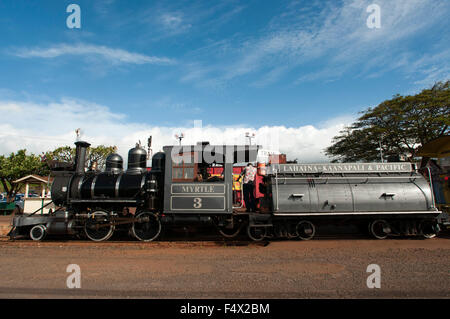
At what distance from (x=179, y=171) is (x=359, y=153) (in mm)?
19325

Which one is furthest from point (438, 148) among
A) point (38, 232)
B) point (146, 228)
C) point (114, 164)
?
point (38, 232)

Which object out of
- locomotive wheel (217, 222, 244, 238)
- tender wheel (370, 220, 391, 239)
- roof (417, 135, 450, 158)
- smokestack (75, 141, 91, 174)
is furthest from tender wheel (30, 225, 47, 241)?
roof (417, 135, 450, 158)

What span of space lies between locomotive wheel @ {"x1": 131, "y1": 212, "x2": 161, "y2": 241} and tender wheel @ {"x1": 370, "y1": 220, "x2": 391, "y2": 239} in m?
6.75

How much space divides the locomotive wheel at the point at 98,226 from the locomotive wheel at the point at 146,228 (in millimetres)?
792

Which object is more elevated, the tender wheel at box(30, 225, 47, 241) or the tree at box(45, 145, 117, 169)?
the tree at box(45, 145, 117, 169)

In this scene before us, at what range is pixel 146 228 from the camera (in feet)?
25.7

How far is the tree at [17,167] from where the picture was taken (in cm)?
2520

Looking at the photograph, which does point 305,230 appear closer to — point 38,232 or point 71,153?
point 38,232

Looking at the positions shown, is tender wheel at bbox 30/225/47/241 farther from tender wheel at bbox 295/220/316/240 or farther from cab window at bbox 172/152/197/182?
tender wheel at bbox 295/220/316/240

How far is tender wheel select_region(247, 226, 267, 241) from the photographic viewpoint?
7.53 metres

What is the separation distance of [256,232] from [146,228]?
3.53m

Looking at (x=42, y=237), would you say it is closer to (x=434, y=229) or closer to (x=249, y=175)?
(x=249, y=175)

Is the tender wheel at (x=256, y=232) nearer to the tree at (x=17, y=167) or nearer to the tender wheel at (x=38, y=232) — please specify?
the tender wheel at (x=38, y=232)
